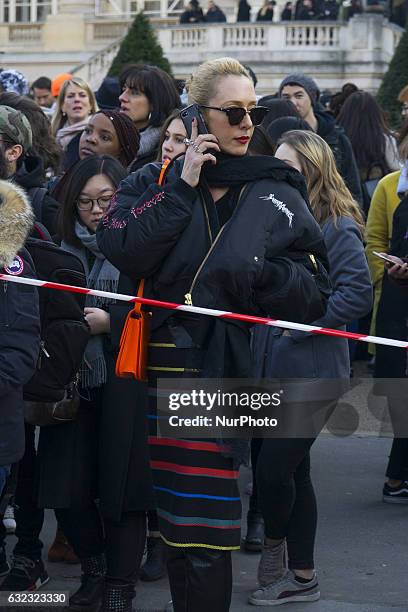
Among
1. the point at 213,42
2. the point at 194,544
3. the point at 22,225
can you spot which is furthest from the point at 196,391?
the point at 213,42

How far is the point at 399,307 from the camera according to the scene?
22.9 feet

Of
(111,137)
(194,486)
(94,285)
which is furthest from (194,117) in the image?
(111,137)

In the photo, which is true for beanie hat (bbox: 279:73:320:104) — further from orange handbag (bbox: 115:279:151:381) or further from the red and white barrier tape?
orange handbag (bbox: 115:279:151:381)

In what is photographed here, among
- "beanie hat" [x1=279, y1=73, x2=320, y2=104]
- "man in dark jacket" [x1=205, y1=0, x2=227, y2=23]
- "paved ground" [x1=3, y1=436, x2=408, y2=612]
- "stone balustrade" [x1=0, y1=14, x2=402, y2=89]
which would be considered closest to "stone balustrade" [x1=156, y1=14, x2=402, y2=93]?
"stone balustrade" [x1=0, y1=14, x2=402, y2=89]

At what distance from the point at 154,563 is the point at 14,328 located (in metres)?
1.61

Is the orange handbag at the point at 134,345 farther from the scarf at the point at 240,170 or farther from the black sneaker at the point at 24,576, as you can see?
the black sneaker at the point at 24,576

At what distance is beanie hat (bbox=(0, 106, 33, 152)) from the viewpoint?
242 inches

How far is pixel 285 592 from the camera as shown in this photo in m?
5.49

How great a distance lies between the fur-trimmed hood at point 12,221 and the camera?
472cm

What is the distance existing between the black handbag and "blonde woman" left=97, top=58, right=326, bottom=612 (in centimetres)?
98

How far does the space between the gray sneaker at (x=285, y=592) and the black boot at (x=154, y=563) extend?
0.47m

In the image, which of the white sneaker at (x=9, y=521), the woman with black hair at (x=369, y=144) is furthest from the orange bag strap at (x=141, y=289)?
the woman with black hair at (x=369, y=144)

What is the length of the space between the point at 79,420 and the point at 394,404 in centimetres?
238

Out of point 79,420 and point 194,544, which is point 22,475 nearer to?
point 79,420
